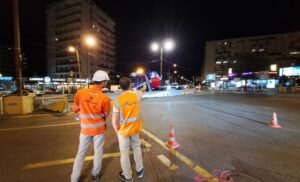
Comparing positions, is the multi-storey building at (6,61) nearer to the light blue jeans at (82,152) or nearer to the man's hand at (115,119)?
the light blue jeans at (82,152)

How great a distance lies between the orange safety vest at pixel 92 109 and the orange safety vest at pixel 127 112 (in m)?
0.28

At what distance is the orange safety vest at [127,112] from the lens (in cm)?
296

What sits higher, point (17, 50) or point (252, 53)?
point (252, 53)

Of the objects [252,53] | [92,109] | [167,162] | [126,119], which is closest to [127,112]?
[126,119]

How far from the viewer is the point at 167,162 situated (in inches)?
152

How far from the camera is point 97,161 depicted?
308 cm

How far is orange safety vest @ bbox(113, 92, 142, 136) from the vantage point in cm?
296

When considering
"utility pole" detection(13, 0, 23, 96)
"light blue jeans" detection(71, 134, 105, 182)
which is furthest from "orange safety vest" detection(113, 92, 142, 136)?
"utility pole" detection(13, 0, 23, 96)

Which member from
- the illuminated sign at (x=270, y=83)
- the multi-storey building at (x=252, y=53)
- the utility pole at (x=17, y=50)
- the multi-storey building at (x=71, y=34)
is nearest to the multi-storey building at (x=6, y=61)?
the multi-storey building at (x=71, y=34)

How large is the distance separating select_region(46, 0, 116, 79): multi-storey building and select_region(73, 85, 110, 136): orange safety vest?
62109 millimetres

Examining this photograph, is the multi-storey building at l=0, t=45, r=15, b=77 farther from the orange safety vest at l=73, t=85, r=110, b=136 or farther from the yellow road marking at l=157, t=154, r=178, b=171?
the yellow road marking at l=157, t=154, r=178, b=171

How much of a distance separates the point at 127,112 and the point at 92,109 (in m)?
0.61

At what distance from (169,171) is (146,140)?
199 cm

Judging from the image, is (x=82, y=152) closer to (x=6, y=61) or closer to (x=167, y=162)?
(x=167, y=162)
